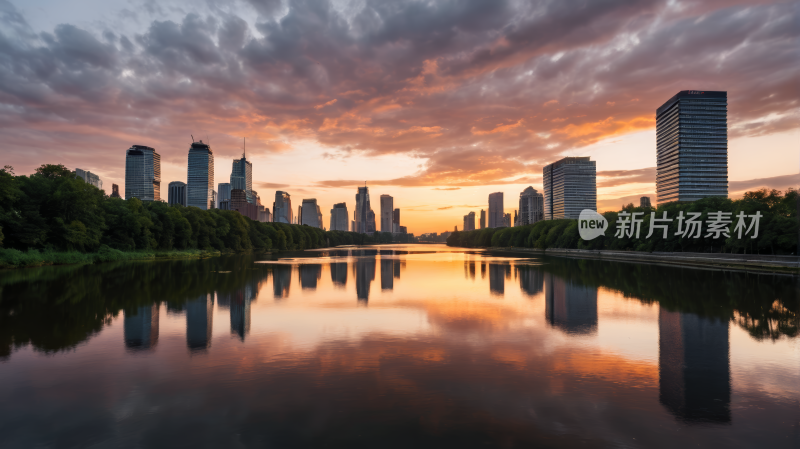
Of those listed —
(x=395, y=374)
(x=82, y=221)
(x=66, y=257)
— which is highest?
(x=82, y=221)

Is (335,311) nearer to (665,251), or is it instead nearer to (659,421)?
(659,421)

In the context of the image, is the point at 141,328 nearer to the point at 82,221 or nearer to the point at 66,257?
the point at 66,257

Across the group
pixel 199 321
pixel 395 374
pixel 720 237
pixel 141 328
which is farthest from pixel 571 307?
pixel 720 237

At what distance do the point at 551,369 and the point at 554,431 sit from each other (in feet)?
14.6

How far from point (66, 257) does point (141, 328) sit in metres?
52.8

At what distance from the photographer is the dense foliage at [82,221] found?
56.2m

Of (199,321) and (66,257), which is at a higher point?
(66,257)

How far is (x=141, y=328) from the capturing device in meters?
18.8

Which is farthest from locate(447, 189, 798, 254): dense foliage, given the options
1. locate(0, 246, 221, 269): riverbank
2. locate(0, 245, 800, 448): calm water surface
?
locate(0, 246, 221, 269): riverbank

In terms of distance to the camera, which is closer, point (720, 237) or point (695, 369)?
point (695, 369)

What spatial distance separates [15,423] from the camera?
9.26 metres

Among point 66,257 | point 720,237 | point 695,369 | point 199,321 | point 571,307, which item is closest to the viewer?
point 695,369

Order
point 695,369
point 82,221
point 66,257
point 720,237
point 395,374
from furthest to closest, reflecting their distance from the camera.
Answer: point 720,237 → point 82,221 → point 66,257 → point 695,369 → point 395,374

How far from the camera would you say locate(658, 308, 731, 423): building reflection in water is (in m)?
10.2
